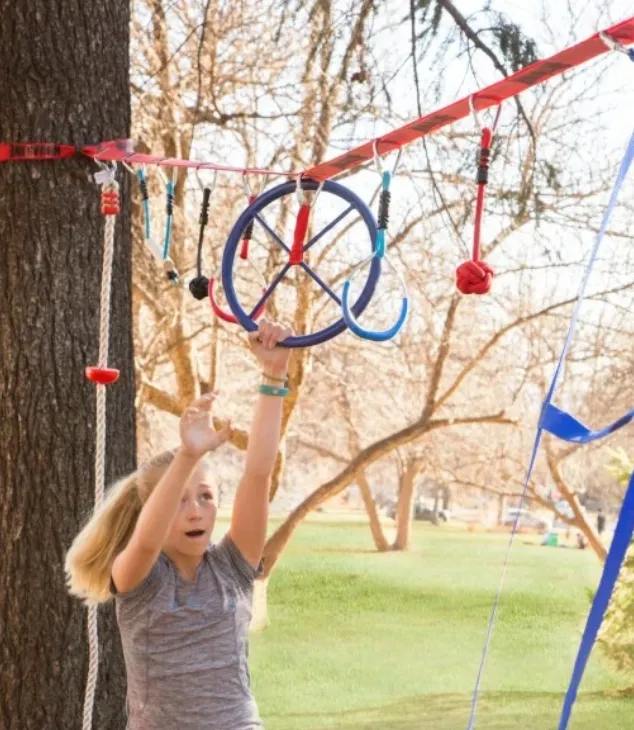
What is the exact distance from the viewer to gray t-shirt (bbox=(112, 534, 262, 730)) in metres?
1.51

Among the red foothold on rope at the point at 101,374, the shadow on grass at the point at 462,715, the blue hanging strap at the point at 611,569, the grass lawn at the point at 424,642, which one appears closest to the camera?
the blue hanging strap at the point at 611,569

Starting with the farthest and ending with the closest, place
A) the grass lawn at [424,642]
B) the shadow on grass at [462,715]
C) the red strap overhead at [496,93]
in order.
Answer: the grass lawn at [424,642], the shadow on grass at [462,715], the red strap overhead at [496,93]

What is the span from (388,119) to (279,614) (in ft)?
12.2

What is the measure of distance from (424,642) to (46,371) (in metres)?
5.97

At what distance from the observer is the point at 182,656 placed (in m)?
1.52

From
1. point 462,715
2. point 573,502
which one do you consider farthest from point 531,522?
point 573,502

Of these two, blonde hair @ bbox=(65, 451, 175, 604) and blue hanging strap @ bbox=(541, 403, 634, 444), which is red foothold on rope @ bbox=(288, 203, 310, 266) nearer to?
blonde hair @ bbox=(65, 451, 175, 604)

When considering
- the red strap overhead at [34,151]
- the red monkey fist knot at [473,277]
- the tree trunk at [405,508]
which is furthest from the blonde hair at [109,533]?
the tree trunk at [405,508]

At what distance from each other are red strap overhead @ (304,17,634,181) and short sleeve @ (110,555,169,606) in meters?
0.60

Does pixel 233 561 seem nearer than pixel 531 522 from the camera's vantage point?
Yes

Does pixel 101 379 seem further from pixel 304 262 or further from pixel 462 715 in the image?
pixel 462 715

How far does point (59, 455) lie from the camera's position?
7.31 feet

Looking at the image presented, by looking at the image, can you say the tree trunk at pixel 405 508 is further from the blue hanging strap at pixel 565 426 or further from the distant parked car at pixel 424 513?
the blue hanging strap at pixel 565 426

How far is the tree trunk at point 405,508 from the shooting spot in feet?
29.3
